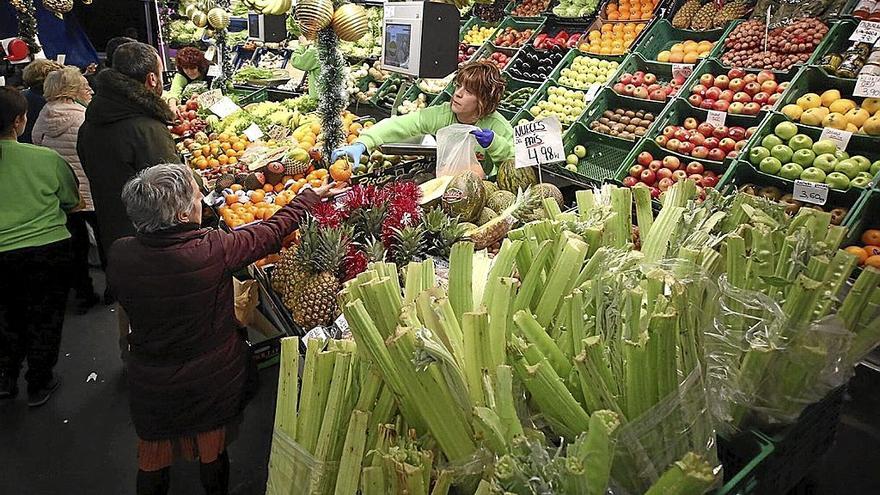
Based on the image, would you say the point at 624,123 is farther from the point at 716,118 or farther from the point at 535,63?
the point at 535,63

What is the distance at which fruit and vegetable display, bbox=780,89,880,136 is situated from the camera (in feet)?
11.5

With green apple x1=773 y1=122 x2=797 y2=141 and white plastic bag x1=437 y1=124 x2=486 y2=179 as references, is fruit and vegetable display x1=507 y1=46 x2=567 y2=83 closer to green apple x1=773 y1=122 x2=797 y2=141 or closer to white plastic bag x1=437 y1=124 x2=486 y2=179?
green apple x1=773 y1=122 x2=797 y2=141

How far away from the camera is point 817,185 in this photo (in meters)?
3.35

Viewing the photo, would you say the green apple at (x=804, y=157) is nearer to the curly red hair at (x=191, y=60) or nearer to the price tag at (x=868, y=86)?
the price tag at (x=868, y=86)

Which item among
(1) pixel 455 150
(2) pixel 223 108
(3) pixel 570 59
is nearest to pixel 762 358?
(1) pixel 455 150

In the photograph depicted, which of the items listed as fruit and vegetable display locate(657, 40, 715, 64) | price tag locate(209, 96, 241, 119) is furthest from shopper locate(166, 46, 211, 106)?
fruit and vegetable display locate(657, 40, 715, 64)

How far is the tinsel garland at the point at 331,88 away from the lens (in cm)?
308

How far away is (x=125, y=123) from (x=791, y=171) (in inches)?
154

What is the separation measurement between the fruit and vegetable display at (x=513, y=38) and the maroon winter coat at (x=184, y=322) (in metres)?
4.59

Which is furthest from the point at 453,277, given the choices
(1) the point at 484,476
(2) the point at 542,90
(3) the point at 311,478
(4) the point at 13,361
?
(2) the point at 542,90

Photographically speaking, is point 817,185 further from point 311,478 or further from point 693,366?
point 311,478

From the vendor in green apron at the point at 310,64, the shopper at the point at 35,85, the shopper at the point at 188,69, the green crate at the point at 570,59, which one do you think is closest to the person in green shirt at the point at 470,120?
the green crate at the point at 570,59

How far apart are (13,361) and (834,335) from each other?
4084mm

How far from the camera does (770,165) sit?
3600 millimetres
